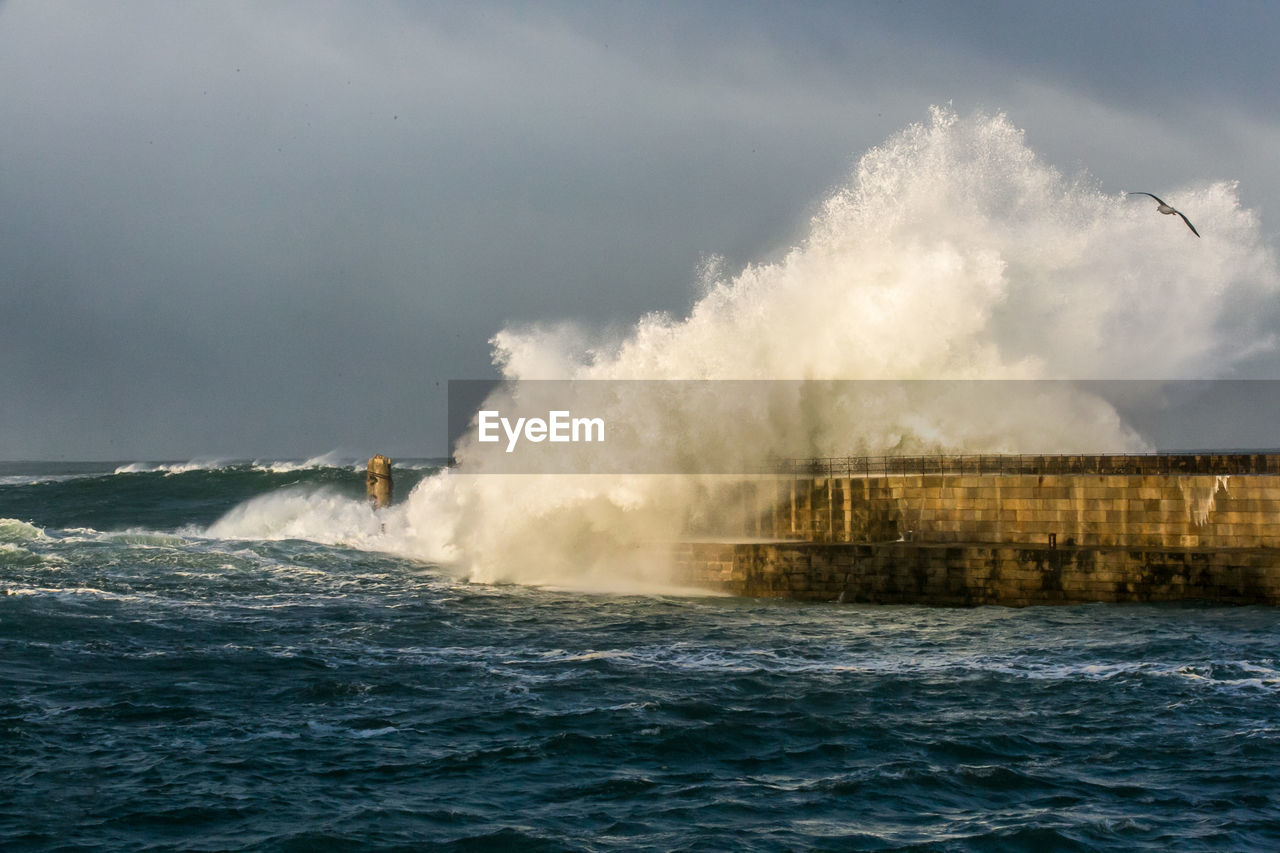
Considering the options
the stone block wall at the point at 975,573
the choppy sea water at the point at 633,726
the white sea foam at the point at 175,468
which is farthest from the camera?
the white sea foam at the point at 175,468

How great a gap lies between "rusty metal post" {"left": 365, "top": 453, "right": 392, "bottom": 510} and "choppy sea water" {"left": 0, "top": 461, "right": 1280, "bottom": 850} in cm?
1621

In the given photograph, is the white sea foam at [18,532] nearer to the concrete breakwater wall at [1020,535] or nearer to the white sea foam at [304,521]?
the white sea foam at [304,521]

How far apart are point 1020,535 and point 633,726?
10262mm

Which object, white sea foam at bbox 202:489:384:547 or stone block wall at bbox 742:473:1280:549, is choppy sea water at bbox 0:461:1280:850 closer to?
stone block wall at bbox 742:473:1280:549

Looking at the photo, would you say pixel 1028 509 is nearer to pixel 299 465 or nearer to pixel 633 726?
pixel 633 726

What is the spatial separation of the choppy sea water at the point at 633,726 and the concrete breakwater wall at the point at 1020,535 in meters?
0.70

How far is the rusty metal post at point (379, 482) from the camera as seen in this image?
35.8 meters

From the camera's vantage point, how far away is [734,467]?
2284 centimetres

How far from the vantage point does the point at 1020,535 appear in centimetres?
Answer: 1905

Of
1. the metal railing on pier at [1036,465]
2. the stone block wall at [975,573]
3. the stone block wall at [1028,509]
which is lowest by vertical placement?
the stone block wall at [975,573]

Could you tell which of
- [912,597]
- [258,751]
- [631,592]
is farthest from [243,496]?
[258,751]

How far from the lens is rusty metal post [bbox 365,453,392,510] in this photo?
35.8m

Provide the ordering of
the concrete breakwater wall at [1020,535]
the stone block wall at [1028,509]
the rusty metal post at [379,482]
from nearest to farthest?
the concrete breakwater wall at [1020,535], the stone block wall at [1028,509], the rusty metal post at [379,482]

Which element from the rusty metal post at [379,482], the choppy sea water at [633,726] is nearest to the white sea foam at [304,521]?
the rusty metal post at [379,482]
